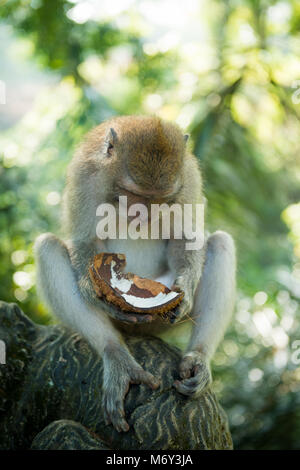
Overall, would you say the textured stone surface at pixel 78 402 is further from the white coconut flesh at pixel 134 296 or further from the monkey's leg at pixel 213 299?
the white coconut flesh at pixel 134 296

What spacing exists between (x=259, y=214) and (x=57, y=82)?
3.70 m

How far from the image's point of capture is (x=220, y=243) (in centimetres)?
374

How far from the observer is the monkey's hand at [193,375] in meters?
3.00

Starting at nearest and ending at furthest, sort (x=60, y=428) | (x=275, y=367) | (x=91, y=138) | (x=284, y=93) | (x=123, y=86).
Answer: (x=60, y=428)
(x=91, y=138)
(x=275, y=367)
(x=284, y=93)
(x=123, y=86)

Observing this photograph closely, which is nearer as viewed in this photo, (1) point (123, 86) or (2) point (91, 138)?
(2) point (91, 138)

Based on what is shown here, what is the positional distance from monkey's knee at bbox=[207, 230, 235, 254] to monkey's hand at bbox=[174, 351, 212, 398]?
0.80m

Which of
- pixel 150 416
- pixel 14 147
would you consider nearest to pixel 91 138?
pixel 150 416

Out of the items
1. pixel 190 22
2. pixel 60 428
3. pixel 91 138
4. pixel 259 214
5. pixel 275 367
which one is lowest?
pixel 60 428

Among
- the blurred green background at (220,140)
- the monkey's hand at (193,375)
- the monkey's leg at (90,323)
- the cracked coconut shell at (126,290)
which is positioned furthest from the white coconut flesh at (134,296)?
the blurred green background at (220,140)

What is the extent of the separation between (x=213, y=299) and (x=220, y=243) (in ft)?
1.44

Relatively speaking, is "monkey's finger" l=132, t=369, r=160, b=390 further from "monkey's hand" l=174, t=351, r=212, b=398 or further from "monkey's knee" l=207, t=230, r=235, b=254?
"monkey's knee" l=207, t=230, r=235, b=254

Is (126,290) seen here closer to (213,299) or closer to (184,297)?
(184,297)

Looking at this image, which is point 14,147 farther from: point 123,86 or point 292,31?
point 292,31

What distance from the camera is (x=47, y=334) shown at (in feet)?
11.4
